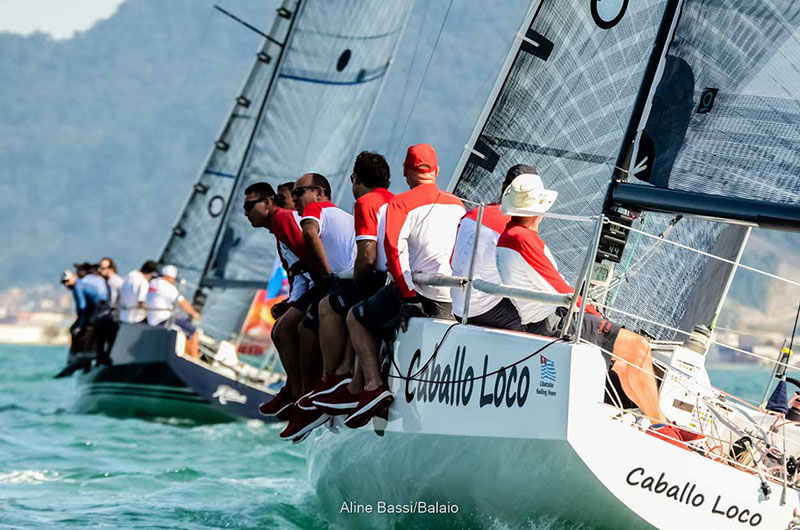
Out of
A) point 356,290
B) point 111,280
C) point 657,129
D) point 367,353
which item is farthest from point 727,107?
point 111,280

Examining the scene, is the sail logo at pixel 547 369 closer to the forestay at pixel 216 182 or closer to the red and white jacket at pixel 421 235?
the red and white jacket at pixel 421 235

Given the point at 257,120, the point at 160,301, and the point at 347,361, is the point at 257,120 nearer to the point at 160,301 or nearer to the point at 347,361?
the point at 160,301

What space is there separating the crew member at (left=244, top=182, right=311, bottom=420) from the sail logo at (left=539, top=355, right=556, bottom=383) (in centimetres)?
198

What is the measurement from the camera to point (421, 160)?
4629 mm

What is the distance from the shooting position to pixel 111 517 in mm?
5887

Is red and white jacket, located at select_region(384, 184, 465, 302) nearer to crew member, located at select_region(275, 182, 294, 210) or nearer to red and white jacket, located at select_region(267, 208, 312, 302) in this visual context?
red and white jacket, located at select_region(267, 208, 312, 302)

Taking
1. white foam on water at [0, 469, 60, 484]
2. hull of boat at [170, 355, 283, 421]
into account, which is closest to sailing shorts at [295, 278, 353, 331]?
white foam on water at [0, 469, 60, 484]

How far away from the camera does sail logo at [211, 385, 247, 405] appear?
37.1 ft

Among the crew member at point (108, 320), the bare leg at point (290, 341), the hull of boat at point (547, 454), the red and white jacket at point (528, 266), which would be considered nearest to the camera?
the hull of boat at point (547, 454)

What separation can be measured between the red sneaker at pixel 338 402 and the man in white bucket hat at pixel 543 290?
995 mm

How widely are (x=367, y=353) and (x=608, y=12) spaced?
7.48 feet

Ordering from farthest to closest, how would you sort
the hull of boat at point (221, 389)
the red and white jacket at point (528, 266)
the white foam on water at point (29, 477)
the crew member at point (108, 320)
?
the crew member at point (108, 320) → the hull of boat at point (221, 389) → the white foam on water at point (29, 477) → the red and white jacket at point (528, 266)

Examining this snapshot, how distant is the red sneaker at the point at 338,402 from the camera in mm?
4793

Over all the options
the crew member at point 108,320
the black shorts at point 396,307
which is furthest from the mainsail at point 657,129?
the crew member at point 108,320
